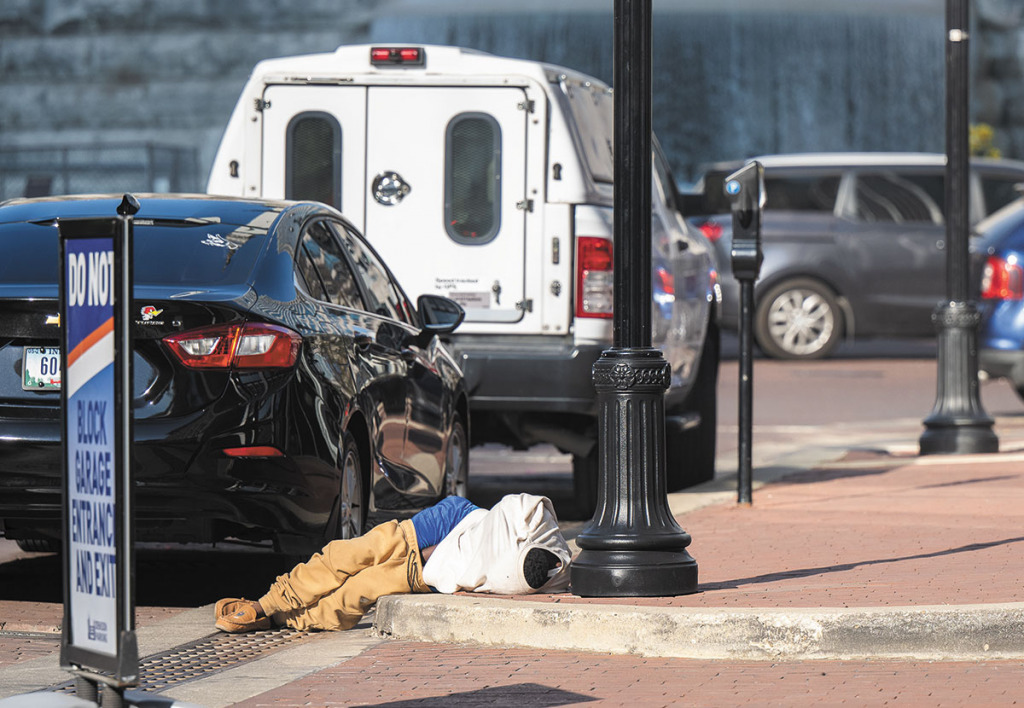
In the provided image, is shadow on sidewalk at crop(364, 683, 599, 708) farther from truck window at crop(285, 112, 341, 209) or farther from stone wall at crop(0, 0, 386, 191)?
stone wall at crop(0, 0, 386, 191)

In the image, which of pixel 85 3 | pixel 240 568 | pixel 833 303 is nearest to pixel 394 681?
pixel 240 568

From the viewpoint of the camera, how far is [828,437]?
47.3ft

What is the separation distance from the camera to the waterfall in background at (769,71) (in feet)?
141

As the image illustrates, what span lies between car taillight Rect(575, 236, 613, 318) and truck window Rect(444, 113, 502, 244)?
0.58m

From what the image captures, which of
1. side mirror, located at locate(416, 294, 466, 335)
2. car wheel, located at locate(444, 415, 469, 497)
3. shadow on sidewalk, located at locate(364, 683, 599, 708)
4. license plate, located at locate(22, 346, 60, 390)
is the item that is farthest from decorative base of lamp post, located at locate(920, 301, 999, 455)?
shadow on sidewalk, located at locate(364, 683, 599, 708)

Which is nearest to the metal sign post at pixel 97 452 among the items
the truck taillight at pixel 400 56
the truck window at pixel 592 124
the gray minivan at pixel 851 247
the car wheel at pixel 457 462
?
the car wheel at pixel 457 462

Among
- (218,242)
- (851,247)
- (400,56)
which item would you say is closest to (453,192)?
(400,56)

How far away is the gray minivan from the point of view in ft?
70.0

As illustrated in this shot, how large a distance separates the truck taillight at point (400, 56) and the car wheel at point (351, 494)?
3125 mm

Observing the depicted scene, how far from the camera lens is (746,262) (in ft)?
31.7

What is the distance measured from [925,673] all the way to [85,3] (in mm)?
47933

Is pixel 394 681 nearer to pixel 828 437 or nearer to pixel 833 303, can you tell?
pixel 828 437

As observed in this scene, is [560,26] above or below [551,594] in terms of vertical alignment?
above

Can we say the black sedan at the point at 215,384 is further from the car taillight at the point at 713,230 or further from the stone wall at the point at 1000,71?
the stone wall at the point at 1000,71
